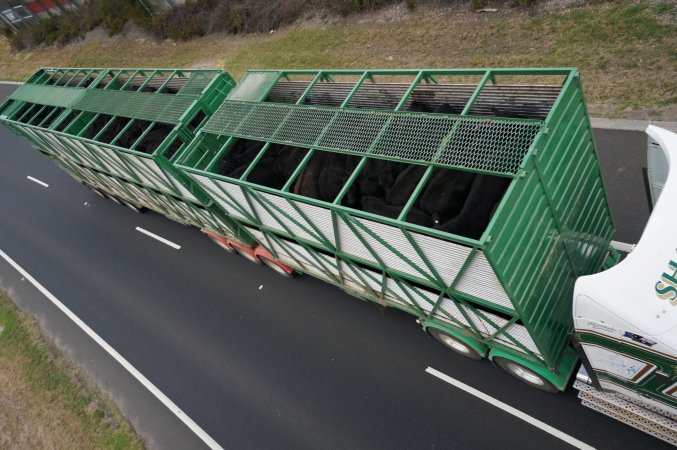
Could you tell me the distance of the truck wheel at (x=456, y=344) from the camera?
644 centimetres

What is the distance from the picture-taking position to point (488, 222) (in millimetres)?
4867

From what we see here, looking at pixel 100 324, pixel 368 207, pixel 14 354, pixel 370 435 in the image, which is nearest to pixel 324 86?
pixel 368 207

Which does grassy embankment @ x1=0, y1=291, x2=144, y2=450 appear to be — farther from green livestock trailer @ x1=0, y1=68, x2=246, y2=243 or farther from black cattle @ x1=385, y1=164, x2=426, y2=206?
black cattle @ x1=385, y1=164, x2=426, y2=206

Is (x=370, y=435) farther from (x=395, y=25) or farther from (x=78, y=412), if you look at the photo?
(x=395, y=25)

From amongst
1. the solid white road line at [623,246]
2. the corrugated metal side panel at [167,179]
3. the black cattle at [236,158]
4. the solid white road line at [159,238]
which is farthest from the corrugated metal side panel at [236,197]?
the solid white road line at [623,246]

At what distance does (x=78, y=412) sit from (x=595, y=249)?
11136 millimetres

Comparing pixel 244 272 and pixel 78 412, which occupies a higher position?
pixel 244 272

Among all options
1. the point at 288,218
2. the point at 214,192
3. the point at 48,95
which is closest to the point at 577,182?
the point at 288,218

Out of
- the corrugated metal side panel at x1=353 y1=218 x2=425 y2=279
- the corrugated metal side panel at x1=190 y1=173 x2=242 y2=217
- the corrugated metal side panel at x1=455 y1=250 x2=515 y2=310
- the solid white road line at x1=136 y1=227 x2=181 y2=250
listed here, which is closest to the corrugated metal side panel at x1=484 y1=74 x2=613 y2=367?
the corrugated metal side panel at x1=455 y1=250 x2=515 y2=310

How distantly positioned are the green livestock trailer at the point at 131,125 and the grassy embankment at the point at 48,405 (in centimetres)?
472

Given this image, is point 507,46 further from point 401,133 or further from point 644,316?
point 644,316

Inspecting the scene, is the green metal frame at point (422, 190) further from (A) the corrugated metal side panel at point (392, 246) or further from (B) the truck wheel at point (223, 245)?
(B) the truck wheel at point (223, 245)

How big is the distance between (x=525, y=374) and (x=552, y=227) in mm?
2685

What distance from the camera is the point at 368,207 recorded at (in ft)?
18.6
